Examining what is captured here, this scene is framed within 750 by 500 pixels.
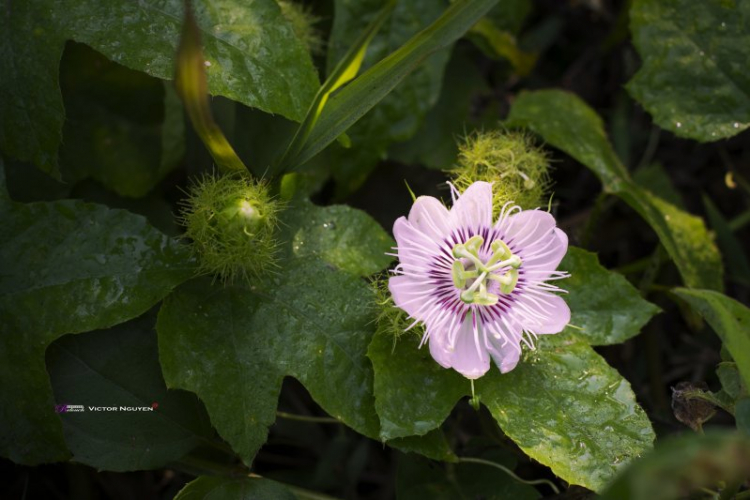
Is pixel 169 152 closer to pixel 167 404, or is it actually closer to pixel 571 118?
pixel 167 404

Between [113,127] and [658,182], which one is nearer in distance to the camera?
[113,127]

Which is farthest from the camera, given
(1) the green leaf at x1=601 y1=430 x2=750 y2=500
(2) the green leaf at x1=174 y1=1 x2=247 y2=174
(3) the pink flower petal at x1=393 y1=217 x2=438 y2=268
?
(3) the pink flower petal at x1=393 y1=217 x2=438 y2=268

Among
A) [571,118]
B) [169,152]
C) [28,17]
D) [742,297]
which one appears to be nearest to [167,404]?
[169,152]

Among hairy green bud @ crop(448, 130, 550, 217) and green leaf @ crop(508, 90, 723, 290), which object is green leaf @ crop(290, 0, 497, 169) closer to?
hairy green bud @ crop(448, 130, 550, 217)

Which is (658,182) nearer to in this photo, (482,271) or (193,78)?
(482,271)

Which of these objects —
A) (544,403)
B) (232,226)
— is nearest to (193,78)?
(232,226)

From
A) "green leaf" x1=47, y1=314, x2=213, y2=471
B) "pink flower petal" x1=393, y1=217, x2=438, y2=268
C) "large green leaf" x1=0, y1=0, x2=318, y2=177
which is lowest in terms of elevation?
"green leaf" x1=47, y1=314, x2=213, y2=471

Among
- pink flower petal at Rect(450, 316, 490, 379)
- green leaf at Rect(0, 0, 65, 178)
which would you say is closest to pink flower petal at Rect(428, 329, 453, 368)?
pink flower petal at Rect(450, 316, 490, 379)
